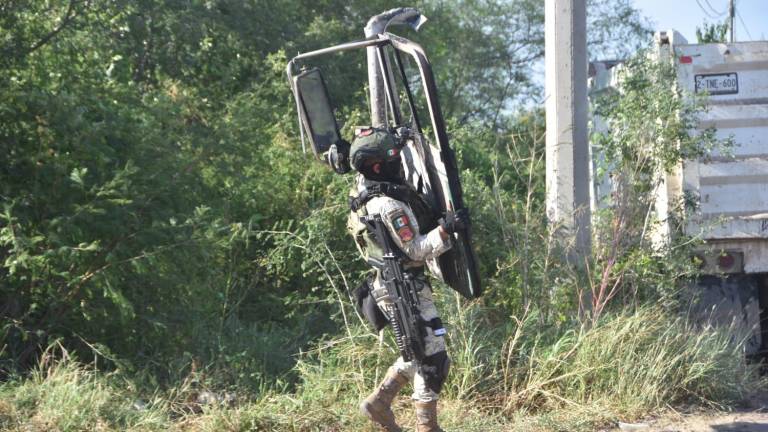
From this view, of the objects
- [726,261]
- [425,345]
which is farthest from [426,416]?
[726,261]

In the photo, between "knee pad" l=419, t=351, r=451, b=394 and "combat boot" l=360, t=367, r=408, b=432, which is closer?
"knee pad" l=419, t=351, r=451, b=394

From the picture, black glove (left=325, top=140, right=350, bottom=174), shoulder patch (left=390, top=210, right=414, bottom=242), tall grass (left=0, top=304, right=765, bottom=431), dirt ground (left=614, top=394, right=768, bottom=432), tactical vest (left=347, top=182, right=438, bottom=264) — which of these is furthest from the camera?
dirt ground (left=614, top=394, right=768, bottom=432)

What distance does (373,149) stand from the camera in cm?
500

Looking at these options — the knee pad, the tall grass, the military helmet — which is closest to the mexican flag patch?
the military helmet

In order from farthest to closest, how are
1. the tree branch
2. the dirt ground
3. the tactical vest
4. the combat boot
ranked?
the tree branch → the dirt ground → the combat boot → the tactical vest

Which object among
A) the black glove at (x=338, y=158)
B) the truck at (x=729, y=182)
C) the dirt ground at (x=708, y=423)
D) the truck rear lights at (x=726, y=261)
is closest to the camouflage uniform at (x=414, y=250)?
the black glove at (x=338, y=158)

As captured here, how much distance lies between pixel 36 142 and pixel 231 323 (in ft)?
6.48

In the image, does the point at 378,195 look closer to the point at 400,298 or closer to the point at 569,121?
the point at 400,298

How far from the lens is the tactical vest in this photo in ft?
16.7

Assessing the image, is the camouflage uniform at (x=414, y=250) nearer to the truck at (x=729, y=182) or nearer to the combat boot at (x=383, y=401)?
the combat boot at (x=383, y=401)

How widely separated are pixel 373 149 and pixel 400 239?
1.57ft

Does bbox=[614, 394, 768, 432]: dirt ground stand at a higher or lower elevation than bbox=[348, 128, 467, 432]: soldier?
lower

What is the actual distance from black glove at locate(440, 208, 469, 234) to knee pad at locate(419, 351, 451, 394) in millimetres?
710

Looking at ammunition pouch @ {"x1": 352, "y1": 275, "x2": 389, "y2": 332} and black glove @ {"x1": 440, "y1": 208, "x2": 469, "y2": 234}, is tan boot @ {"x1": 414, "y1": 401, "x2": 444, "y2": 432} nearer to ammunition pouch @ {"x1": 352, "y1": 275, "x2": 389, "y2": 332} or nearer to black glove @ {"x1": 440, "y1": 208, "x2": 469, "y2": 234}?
ammunition pouch @ {"x1": 352, "y1": 275, "x2": 389, "y2": 332}
